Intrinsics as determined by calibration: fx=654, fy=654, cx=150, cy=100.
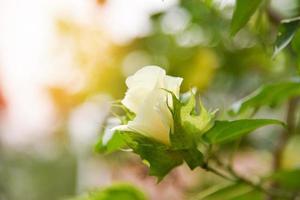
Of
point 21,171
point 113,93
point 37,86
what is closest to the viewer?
point 113,93

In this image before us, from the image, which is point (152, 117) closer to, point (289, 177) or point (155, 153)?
point (155, 153)

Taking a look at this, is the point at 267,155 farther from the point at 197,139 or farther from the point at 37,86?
the point at 197,139

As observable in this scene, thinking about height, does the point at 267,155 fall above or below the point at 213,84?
below

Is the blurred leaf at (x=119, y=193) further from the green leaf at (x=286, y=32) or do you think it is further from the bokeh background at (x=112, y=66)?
the green leaf at (x=286, y=32)

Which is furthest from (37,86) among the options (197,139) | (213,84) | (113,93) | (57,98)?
(197,139)

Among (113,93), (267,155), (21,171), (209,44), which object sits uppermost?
(209,44)

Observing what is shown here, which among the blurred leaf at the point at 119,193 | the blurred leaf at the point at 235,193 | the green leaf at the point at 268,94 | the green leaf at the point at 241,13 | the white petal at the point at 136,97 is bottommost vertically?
the blurred leaf at the point at 119,193

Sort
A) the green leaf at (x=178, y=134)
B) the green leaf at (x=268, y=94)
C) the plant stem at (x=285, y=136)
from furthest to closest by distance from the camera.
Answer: the plant stem at (x=285, y=136), the green leaf at (x=268, y=94), the green leaf at (x=178, y=134)

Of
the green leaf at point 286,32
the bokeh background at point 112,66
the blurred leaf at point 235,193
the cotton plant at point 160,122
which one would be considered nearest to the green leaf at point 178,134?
the cotton plant at point 160,122
